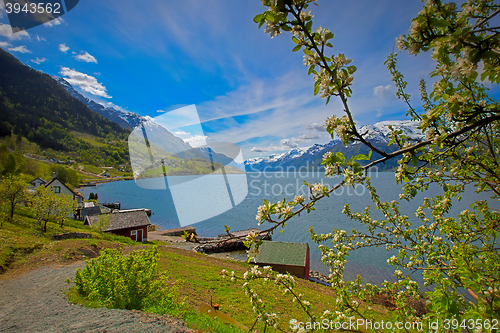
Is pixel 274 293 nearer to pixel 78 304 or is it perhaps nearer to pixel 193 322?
pixel 193 322

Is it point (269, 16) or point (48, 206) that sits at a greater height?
point (269, 16)

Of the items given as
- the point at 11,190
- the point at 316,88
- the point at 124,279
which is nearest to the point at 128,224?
the point at 11,190

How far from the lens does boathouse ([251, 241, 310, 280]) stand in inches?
972

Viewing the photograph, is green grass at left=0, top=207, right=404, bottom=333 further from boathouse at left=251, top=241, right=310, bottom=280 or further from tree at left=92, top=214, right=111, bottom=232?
tree at left=92, top=214, right=111, bottom=232

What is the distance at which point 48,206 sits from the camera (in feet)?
80.5

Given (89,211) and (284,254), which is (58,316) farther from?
(89,211)

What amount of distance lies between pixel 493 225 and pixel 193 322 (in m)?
8.77

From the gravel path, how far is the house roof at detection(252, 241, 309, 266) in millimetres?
18612

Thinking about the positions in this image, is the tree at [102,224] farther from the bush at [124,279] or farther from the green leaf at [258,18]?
the green leaf at [258,18]

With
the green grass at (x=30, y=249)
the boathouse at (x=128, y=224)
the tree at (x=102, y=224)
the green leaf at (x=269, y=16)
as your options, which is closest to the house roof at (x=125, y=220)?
the boathouse at (x=128, y=224)

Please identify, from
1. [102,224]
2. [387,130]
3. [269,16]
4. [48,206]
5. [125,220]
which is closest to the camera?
[269,16]

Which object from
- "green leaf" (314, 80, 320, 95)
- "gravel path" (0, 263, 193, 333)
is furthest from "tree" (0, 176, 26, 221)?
"green leaf" (314, 80, 320, 95)

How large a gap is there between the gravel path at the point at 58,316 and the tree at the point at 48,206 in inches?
649

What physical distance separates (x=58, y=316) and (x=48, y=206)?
77.7ft
